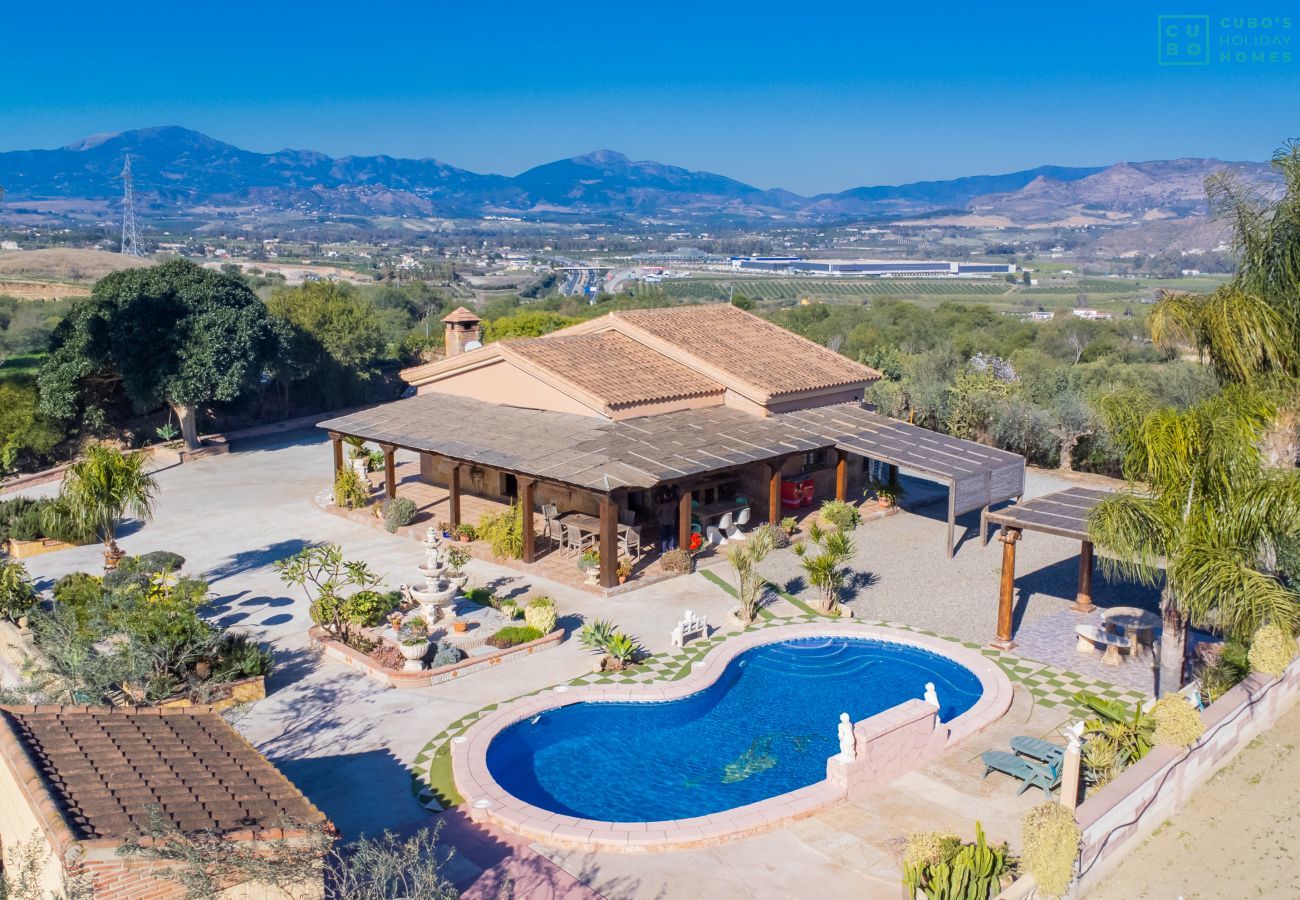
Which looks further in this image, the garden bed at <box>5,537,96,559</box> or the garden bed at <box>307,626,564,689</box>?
the garden bed at <box>5,537,96,559</box>

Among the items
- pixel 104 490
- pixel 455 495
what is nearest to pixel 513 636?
pixel 455 495

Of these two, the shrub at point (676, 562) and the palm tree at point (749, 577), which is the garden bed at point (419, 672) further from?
the shrub at point (676, 562)

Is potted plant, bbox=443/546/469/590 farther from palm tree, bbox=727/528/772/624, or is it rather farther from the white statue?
the white statue

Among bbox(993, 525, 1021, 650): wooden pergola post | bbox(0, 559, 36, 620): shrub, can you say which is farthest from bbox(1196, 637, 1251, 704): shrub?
bbox(0, 559, 36, 620): shrub

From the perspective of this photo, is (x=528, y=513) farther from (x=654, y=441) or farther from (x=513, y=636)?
(x=513, y=636)

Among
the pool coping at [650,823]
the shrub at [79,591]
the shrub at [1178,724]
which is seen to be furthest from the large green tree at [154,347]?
the shrub at [1178,724]
